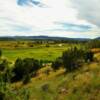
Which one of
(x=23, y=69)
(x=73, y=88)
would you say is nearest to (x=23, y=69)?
(x=23, y=69)

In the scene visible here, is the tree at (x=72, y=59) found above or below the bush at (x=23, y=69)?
above

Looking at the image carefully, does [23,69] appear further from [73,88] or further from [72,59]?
[73,88]

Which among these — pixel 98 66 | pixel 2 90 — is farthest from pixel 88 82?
pixel 2 90

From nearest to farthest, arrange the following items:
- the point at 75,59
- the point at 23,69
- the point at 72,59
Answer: the point at 75,59 → the point at 72,59 → the point at 23,69

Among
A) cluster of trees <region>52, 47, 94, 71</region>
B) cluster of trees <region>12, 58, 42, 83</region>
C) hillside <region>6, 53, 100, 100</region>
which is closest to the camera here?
hillside <region>6, 53, 100, 100</region>

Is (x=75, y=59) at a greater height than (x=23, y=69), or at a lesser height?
greater

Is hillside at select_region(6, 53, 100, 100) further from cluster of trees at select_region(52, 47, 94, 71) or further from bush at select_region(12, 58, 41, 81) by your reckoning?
bush at select_region(12, 58, 41, 81)

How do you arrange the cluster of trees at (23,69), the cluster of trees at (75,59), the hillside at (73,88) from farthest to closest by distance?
the cluster of trees at (23,69)
the cluster of trees at (75,59)
the hillside at (73,88)

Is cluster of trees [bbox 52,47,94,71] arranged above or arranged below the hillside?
above

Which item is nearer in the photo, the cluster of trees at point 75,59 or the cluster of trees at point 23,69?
the cluster of trees at point 75,59

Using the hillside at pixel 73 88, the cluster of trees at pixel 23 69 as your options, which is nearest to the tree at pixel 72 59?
the hillside at pixel 73 88

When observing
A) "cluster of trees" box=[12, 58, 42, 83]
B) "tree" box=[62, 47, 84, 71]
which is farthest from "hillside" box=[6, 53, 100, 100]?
"cluster of trees" box=[12, 58, 42, 83]

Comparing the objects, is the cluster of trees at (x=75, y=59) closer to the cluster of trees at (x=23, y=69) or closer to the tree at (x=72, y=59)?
the tree at (x=72, y=59)

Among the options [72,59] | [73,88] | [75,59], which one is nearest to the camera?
[73,88]
